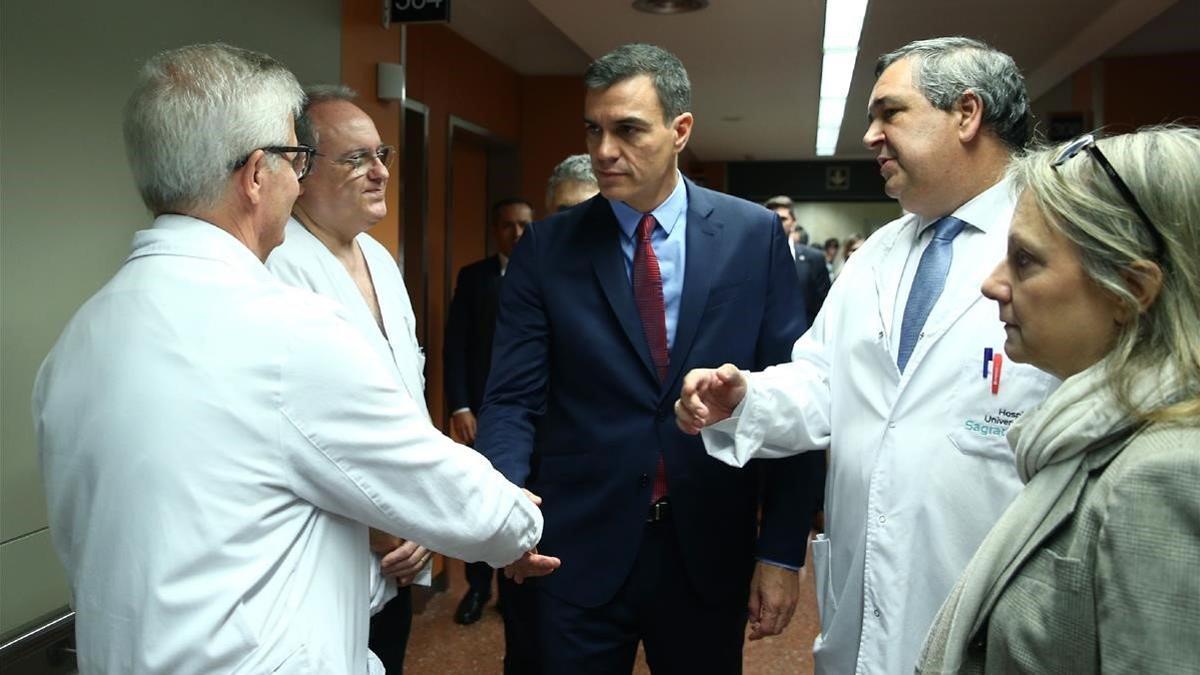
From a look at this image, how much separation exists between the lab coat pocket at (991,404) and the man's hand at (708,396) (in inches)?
15.7

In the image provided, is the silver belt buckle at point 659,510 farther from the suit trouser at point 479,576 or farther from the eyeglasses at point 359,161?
the suit trouser at point 479,576

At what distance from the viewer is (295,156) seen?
143 cm

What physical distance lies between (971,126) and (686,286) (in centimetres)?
64

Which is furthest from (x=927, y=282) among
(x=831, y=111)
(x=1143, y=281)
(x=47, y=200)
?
(x=831, y=111)

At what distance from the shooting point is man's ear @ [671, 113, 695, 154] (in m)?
2.03

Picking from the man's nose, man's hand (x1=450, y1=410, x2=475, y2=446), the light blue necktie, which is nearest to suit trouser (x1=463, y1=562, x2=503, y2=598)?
man's hand (x1=450, y1=410, x2=475, y2=446)

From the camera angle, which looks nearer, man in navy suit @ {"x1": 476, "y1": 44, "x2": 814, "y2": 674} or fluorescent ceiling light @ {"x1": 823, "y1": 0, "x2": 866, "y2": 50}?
man in navy suit @ {"x1": 476, "y1": 44, "x2": 814, "y2": 674}

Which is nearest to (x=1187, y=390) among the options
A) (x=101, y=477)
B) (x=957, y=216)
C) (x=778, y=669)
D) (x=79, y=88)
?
(x=957, y=216)

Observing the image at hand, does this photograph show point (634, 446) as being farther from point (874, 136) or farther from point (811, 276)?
point (811, 276)

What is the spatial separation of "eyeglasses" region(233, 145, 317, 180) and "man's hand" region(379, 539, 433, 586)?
2.77 feet

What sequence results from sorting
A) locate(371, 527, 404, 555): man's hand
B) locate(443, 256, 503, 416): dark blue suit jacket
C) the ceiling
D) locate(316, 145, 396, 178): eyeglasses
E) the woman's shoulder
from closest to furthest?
the woman's shoulder → locate(371, 527, 404, 555): man's hand → locate(316, 145, 396, 178): eyeglasses → locate(443, 256, 503, 416): dark blue suit jacket → the ceiling

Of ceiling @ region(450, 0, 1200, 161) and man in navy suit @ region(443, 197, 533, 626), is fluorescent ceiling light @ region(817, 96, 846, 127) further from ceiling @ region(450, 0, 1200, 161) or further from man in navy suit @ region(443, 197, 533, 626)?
man in navy suit @ region(443, 197, 533, 626)

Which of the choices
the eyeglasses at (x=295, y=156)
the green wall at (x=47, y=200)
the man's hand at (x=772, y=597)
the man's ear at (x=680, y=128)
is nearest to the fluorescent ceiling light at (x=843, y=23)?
the man's ear at (x=680, y=128)

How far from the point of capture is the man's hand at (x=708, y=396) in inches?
67.8
